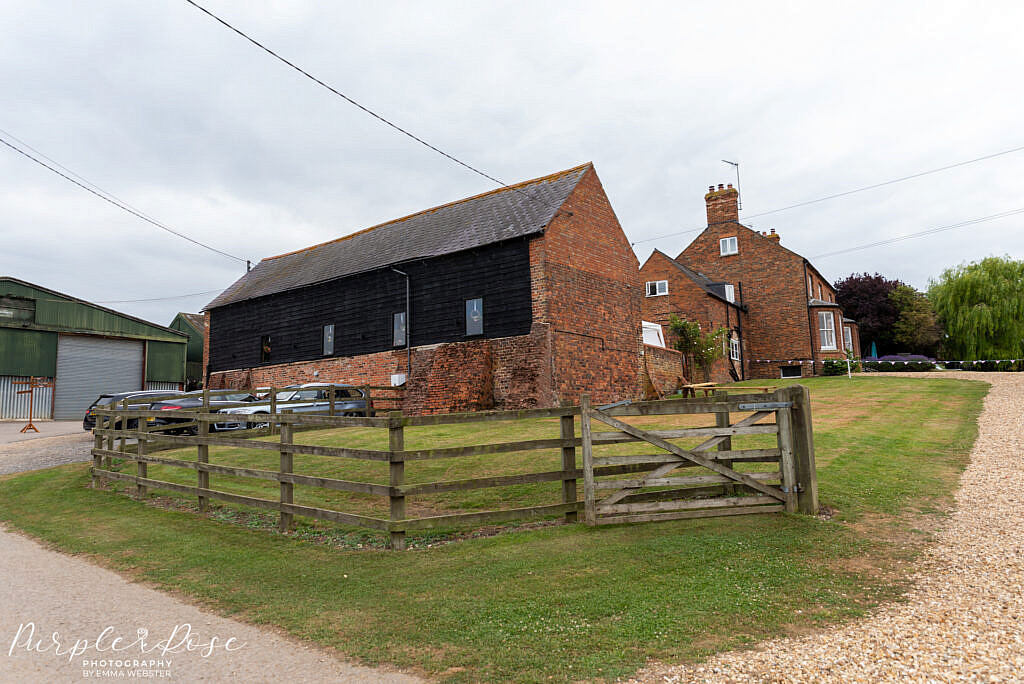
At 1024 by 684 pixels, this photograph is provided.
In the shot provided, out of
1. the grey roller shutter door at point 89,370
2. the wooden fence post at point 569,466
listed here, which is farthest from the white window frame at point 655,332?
the grey roller shutter door at point 89,370

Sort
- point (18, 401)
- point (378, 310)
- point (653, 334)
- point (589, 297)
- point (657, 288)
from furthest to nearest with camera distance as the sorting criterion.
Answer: point (657, 288) < point (18, 401) < point (653, 334) < point (378, 310) < point (589, 297)

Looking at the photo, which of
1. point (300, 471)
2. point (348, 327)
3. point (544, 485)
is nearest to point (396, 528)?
point (544, 485)

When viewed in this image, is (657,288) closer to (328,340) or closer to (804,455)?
(328,340)

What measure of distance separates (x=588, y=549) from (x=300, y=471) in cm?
745

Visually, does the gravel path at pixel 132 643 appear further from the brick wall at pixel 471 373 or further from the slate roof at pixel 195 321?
the slate roof at pixel 195 321

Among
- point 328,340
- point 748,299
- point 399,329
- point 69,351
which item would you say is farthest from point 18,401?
point 748,299

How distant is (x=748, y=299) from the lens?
34250 mm

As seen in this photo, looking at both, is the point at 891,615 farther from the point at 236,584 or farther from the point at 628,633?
the point at 236,584

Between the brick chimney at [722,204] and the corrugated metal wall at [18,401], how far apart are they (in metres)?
39.4

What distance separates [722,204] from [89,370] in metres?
39.0

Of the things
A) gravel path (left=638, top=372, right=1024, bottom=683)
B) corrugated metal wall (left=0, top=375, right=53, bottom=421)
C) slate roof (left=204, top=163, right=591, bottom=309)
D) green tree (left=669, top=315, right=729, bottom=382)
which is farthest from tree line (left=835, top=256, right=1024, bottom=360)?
corrugated metal wall (left=0, top=375, right=53, bottom=421)

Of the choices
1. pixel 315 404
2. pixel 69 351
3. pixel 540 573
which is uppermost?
pixel 69 351

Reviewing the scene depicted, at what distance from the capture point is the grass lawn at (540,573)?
4.30 meters

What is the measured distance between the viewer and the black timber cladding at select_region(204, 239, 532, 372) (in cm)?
2036
